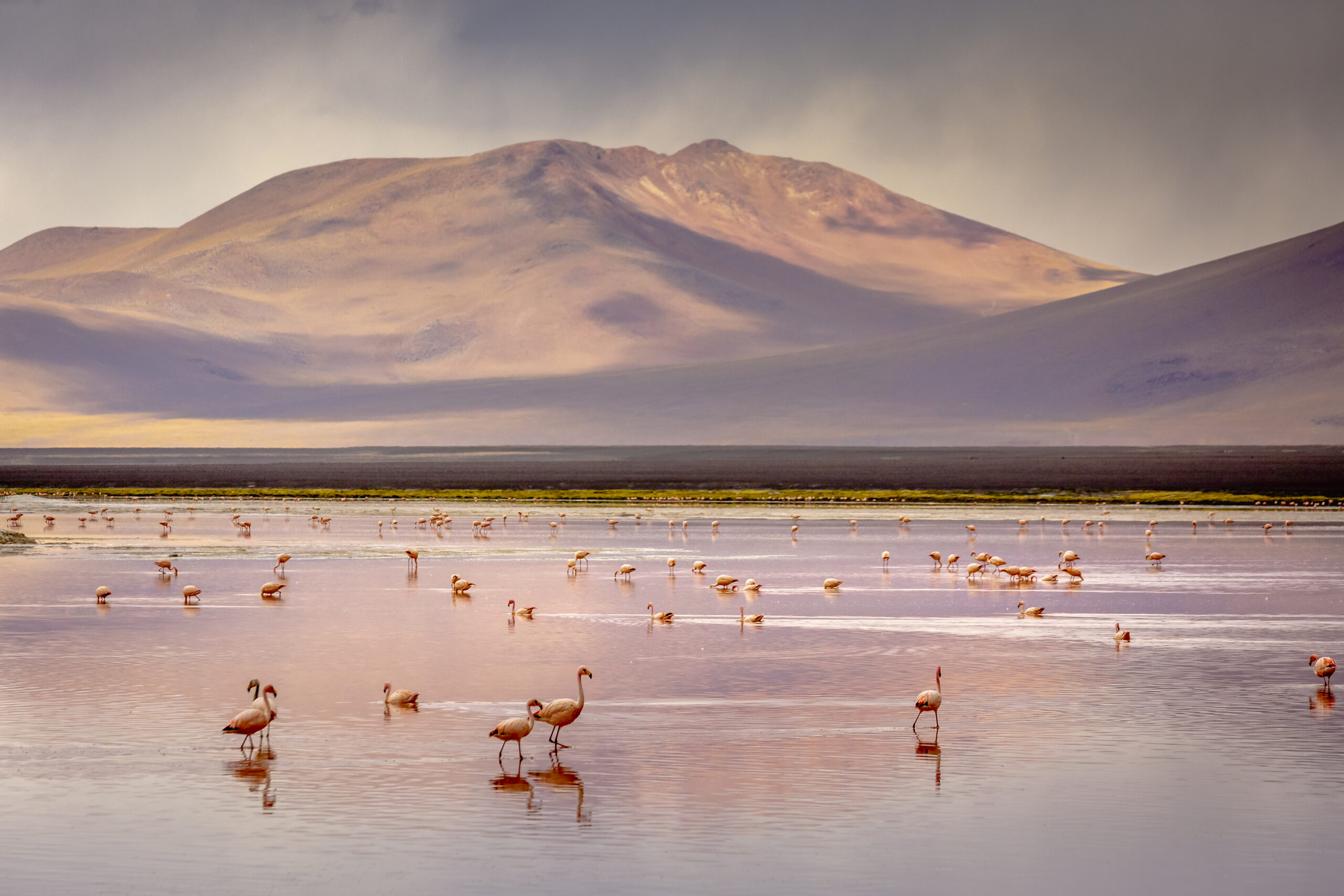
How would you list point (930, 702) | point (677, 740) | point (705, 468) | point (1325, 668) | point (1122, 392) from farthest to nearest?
point (1122, 392)
point (705, 468)
point (1325, 668)
point (930, 702)
point (677, 740)

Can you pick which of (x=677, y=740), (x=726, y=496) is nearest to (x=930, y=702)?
(x=677, y=740)

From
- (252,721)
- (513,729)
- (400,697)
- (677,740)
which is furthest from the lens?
(400,697)

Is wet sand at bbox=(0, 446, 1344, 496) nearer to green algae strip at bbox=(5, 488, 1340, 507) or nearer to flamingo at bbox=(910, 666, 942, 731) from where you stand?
green algae strip at bbox=(5, 488, 1340, 507)

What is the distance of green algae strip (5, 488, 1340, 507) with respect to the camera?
70.6m

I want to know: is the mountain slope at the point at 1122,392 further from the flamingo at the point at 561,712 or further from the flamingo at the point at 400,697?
the flamingo at the point at 561,712

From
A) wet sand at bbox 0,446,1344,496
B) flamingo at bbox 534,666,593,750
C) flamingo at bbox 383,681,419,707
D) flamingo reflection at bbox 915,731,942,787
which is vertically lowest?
flamingo reflection at bbox 915,731,942,787

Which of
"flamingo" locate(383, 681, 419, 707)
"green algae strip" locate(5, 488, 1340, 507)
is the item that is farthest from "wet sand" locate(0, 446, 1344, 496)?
"flamingo" locate(383, 681, 419, 707)

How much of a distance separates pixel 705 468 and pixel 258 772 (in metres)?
109

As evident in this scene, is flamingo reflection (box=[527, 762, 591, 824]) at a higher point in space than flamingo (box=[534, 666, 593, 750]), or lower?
lower

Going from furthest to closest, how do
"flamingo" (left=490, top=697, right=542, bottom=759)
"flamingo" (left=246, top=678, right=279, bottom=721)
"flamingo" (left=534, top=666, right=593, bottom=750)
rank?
"flamingo" (left=534, top=666, right=593, bottom=750), "flamingo" (left=246, top=678, right=279, bottom=721), "flamingo" (left=490, top=697, right=542, bottom=759)

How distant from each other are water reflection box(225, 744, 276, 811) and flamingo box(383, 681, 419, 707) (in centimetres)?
202

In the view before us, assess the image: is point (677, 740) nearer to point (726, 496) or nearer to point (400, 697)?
point (400, 697)

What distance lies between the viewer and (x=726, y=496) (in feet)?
247

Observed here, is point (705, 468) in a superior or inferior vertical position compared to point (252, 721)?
superior
